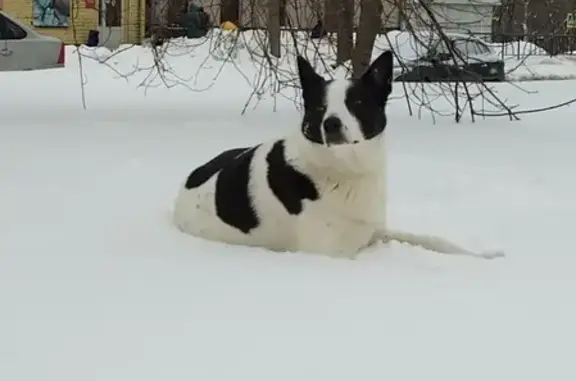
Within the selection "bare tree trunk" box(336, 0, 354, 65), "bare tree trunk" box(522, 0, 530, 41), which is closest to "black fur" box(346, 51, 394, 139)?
"bare tree trunk" box(336, 0, 354, 65)

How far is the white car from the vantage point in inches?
631

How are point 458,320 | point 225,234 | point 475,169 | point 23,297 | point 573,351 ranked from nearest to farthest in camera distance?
point 573,351 < point 458,320 < point 23,297 < point 225,234 < point 475,169

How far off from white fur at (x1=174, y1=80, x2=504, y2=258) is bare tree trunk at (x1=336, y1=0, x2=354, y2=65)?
5.59m

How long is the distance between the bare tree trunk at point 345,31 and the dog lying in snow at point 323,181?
5531 millimetres

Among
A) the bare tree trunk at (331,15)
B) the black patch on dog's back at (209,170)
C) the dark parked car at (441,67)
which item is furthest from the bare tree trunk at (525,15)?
the black patch on dog's back at (209,170)

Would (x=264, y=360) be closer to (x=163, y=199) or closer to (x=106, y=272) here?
(x=106, y=272)

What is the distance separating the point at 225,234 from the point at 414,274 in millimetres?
959

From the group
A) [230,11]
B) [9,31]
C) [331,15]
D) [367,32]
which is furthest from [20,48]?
[367,32]

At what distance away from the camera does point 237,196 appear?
4.29m

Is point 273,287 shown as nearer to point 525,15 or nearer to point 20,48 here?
point 525,15

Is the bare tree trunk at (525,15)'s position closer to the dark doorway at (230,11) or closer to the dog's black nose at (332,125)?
the dark doorway at (230,11)

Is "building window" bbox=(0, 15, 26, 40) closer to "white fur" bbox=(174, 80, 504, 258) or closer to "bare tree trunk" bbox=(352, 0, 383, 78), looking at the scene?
"bare tree trunk" bbox=(352, 0, 383, 78)

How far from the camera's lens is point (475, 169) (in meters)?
6.92

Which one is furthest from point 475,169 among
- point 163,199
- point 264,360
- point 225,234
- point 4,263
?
point 264,360
